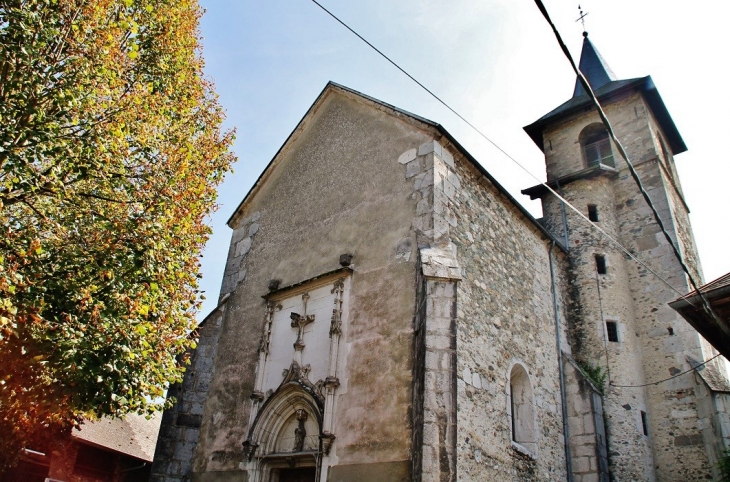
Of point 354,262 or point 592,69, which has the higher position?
point 592,69

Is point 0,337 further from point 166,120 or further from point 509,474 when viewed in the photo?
point 509,474

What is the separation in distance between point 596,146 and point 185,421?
1288 cm

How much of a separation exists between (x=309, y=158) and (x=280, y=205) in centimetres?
119

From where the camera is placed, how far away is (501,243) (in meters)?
10.6

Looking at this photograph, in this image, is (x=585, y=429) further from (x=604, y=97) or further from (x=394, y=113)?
(x=604, y=97)

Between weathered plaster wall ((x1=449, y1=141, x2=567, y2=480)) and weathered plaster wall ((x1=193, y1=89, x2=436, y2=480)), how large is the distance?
0.92m

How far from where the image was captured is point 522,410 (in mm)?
9703

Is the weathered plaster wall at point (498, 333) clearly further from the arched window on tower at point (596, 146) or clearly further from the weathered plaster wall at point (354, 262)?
the arched window on tower at point (596, 146)

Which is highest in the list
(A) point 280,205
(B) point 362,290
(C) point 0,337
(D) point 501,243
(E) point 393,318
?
(A) point 280,205

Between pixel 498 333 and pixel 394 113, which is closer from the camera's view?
pixel 498 333

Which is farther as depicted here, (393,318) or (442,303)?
(393,318)

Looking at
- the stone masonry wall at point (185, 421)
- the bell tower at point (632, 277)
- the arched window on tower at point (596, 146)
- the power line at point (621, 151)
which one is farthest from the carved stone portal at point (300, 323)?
the arched window on tower at point (596, 146)

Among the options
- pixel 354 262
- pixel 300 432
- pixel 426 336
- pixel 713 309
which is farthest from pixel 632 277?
pixel 300 432

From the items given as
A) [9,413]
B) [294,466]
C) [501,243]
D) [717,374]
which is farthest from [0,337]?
[717,374]
